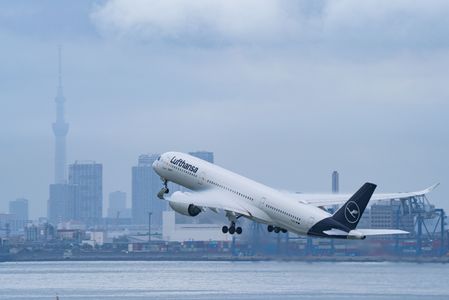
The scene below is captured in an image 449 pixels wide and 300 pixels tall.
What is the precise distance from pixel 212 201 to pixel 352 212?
14.2 meters

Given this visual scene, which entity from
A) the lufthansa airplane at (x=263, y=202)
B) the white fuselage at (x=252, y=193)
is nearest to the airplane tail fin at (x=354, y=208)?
the lufthansa airplane at (x=263, y=202)

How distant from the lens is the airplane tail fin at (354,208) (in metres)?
150

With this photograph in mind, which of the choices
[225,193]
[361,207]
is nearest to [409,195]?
[361,207]

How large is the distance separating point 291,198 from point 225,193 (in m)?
7.13

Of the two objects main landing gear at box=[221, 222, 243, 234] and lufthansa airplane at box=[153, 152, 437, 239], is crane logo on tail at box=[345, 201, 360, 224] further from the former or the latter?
main landing gear at box=[221, 222, 243, 234]

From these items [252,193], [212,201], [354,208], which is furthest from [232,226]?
[354,208]

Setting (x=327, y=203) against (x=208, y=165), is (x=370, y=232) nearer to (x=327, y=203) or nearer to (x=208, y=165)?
(x=327, y=203)

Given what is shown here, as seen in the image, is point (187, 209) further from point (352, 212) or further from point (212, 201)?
point (352, 212)

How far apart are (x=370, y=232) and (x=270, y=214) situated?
10.00 meters

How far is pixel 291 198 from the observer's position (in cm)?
15238

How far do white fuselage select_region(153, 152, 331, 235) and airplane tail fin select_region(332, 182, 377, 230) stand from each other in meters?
1.64

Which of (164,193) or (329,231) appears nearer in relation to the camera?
(329,231)

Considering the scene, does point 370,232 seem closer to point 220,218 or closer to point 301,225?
point 301,225

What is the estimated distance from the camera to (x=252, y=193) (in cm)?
15300
